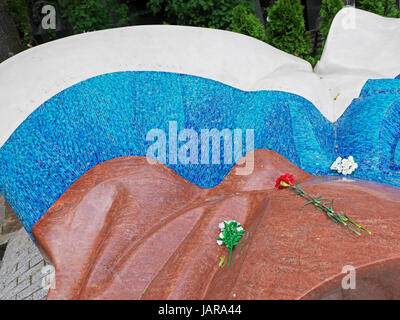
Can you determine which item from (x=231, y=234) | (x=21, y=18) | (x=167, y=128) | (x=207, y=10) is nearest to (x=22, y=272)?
(x=167, y=128)

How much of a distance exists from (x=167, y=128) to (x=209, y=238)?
94cm

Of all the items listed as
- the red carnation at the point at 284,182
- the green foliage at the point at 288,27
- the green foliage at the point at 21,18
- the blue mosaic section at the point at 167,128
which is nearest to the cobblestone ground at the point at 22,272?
the blue mosaic section at the point at 167,128

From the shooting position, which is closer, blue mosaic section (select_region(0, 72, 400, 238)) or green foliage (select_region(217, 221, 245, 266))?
green foliage (select_region(217, 221, 245, 266))

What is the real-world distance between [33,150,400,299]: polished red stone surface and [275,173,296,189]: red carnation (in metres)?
0.04

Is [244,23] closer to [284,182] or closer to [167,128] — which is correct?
[167,128]

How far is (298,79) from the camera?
3154 mm

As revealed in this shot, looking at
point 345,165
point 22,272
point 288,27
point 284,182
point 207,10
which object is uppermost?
point 207,10

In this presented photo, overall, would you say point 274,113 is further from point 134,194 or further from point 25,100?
point 25,100

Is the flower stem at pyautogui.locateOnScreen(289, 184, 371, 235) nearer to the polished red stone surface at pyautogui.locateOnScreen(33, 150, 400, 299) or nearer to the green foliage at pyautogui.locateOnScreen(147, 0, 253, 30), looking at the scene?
the polished red stone surface at pyautogui.locateOnScreen(33, 150, 400, 299)

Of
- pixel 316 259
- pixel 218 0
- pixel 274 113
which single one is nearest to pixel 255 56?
pixel 274 113

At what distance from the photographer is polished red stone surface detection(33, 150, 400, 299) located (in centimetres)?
164

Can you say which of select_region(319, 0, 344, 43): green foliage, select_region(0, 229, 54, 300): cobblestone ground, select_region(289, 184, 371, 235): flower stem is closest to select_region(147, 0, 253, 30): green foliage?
select_region(319, 0, 344, 43): green foliage

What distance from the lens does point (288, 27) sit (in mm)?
4730

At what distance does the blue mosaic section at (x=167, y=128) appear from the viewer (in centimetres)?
234
